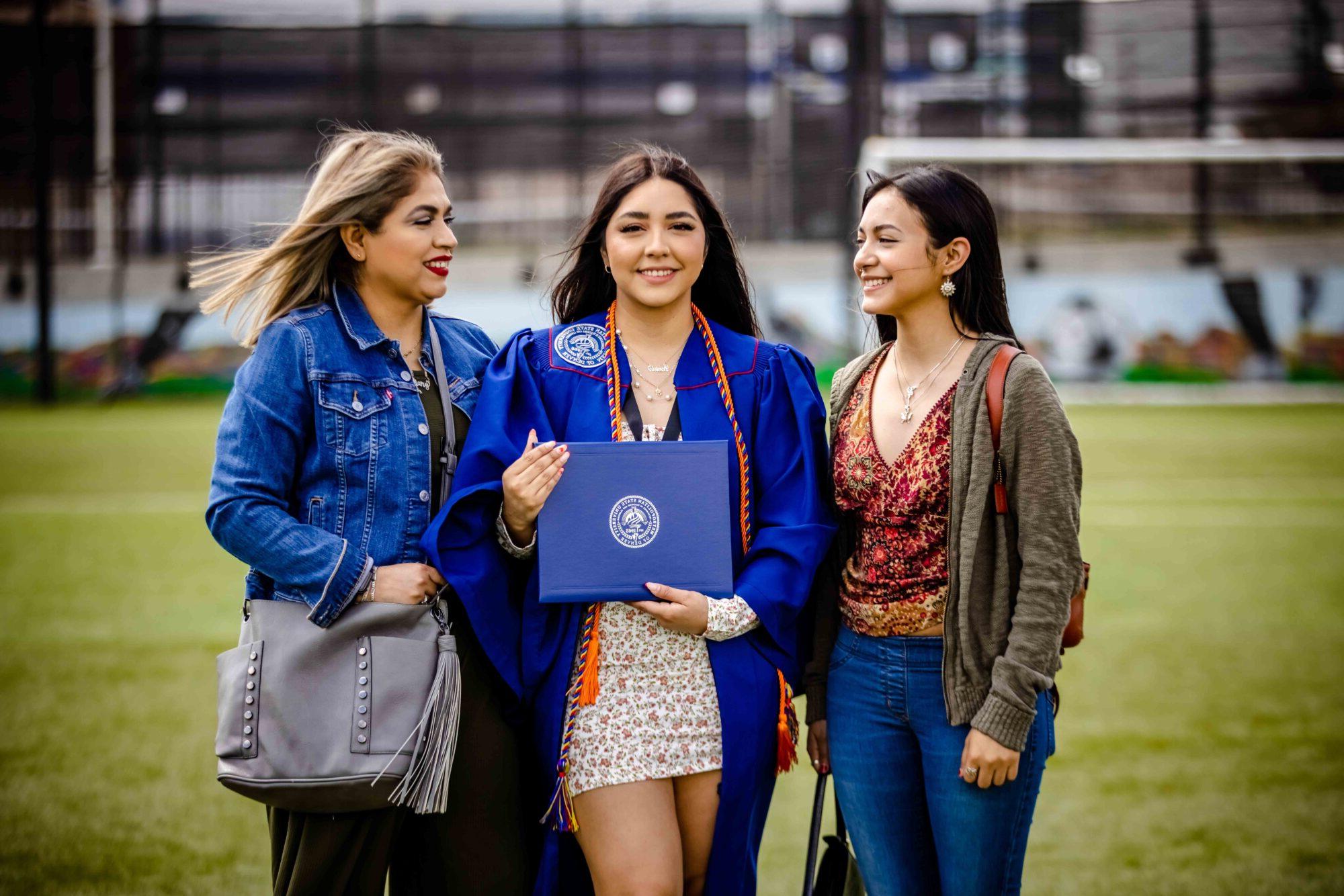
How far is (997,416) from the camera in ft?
7.49

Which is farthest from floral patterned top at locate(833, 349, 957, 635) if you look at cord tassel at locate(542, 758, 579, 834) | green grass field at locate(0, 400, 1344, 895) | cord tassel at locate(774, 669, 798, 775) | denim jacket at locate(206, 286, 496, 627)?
green grass field at locate(0, 400, 1344, 895)

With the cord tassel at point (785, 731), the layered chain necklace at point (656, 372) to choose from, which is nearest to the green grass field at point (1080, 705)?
the cord tassel at point (785, 731)

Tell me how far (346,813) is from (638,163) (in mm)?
1457

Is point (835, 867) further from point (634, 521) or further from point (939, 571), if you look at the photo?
point (634, 521)

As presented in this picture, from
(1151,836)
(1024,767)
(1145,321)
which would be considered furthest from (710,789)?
(1145,321)

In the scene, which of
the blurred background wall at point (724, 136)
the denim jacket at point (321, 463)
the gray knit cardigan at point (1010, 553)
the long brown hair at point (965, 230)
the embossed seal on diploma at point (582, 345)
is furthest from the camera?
the blurred background wall at point (724, 136)

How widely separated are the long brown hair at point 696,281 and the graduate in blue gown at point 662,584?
0.06ft

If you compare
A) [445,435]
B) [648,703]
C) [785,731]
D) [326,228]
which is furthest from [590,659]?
[326,228]

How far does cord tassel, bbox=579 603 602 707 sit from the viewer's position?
2396 millimetres

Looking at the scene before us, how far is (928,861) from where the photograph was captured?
95.4 inches

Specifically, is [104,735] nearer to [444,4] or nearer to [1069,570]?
[1069,570]

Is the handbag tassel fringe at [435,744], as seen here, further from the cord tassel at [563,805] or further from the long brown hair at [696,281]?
the long brown hair at [696,281]

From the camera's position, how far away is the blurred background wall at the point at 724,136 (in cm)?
2298

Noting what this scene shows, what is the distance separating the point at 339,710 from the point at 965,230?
1.56 metres
